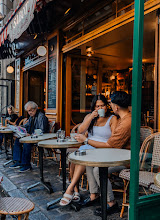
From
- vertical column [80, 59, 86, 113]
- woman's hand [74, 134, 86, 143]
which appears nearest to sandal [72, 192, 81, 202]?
woman's hand [74, 134, 86, 143]

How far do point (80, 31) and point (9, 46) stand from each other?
4971mm

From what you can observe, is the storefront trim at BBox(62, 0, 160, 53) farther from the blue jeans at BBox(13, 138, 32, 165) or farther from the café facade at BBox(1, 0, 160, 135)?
the blue jeans at BBox(13, 138, 32, 165)

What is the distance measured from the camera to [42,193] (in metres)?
3.53

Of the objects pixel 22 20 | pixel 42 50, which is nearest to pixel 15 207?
pixel 22 20

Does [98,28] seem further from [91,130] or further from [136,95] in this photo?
[136,95]

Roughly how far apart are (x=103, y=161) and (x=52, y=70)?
15.6ft

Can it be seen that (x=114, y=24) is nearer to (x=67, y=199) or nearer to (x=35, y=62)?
(x=67, y=199)

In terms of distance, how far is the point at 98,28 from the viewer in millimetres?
4371

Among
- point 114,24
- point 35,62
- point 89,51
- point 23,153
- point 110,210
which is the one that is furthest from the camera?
point 35,62

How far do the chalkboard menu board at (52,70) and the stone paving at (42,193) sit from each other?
6.08 feet

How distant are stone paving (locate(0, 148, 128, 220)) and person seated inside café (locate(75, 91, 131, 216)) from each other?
0.37ft

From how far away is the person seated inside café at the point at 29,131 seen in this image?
15.8 feet

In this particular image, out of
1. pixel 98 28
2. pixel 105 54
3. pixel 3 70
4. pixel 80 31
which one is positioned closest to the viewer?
pixel 98 28

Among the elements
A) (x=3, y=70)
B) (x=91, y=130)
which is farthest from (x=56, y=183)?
(x=3, y=70)
